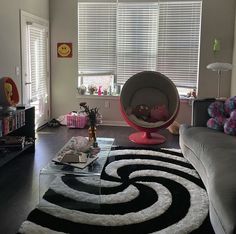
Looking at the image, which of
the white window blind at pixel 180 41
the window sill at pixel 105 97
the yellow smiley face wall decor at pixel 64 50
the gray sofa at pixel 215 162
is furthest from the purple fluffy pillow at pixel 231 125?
the yellow smiley face wall decor at pixel 64 50

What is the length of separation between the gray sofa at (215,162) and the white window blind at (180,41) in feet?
7.24

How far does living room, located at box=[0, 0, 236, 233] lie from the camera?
18.9 ft

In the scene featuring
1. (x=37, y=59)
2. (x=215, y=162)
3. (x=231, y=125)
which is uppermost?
(x=37, y=59)

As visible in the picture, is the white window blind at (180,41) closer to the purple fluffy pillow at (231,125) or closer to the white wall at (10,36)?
the white wall at (10,36)

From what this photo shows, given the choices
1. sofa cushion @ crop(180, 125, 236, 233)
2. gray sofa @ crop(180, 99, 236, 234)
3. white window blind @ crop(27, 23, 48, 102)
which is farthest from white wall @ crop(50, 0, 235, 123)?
sofa cushion @ crop(180, 125, 236, 233)

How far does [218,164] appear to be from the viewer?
8.41 ft

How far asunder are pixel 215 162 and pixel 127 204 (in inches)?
32.5

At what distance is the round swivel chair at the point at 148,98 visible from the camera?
4.98 meters

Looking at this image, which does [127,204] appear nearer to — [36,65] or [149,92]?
[149,92]

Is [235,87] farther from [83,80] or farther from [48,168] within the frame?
[48,168]

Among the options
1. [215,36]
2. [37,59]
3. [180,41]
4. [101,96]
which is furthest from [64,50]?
[215,36]

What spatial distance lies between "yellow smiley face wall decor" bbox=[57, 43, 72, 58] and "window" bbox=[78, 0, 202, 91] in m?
0.19

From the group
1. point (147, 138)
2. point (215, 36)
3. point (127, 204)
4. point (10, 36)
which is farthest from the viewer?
point (215, 36)

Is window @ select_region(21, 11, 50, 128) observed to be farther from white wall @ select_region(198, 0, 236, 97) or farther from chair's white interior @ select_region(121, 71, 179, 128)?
white wall @ select_region(198, 0, 236, 97)
